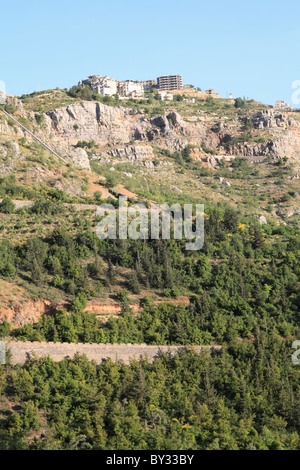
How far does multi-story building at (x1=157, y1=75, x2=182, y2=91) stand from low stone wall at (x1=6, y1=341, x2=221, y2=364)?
80.7 metres

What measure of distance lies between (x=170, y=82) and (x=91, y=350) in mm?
82718

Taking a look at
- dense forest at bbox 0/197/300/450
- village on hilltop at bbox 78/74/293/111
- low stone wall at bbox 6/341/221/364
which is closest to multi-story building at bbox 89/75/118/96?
village on hilltop at bbox 78/74/293/111

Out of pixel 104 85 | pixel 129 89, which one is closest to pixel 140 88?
pixel 129 89

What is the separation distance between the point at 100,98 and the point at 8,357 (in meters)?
49.9

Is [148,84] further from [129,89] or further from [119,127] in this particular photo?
[119,127]

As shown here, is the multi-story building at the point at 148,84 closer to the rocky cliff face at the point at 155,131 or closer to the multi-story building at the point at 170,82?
the multi-story building at the point at 170,82

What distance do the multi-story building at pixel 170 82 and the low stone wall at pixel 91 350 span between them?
265 feet

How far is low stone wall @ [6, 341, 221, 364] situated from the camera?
1956cm

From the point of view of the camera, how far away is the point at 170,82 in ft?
316

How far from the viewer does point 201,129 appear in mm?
60844

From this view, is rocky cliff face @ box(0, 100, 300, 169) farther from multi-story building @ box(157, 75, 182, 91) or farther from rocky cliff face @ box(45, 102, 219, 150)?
multi-story building @ box(157, 75, 182, 91)

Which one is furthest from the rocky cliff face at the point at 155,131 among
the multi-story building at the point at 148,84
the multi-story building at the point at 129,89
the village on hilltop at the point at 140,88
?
the multi-story building at the point at 148,84

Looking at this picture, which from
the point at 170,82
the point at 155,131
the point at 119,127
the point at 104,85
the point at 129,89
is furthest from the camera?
the point at 170,82

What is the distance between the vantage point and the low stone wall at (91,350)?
1956cm
